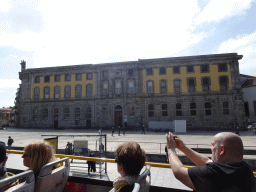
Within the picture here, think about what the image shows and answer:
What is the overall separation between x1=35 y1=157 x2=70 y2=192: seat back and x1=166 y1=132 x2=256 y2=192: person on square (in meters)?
1.89

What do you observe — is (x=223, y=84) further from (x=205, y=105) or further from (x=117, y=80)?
(x=117, y=80)

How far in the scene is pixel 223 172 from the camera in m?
1.55

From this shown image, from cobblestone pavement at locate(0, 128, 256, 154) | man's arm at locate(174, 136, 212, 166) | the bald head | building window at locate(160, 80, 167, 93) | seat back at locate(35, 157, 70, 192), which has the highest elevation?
building window at locate(160, 80, 167, 93)

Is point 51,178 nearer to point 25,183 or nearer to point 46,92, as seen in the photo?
point 25,183

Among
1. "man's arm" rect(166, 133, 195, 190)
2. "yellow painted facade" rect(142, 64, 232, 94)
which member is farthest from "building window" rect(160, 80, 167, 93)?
"man's arm" rect(166, 133, 195, 190)

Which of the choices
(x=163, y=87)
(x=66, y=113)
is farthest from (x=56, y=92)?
(x=163, y=87)

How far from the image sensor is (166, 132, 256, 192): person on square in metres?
1.52

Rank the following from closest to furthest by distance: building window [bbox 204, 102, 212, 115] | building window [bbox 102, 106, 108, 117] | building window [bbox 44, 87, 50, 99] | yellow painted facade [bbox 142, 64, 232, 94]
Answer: building window [bbox 204, 102, 212, 115]
yellow painted facade [bbox 142, 64, 232, 94]
building window [bbox 102, 106, 108, 117]
building window [bbox 44, 87, 50, 99]

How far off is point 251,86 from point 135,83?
26.1 m

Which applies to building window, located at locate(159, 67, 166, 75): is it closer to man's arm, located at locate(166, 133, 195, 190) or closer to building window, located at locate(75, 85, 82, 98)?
building window, located at locate(75, 85, 82, 98)

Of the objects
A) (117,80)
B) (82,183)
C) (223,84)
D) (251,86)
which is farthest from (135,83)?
(82,183)

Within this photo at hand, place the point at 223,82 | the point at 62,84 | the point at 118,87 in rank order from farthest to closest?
the point at 62,84, the point at 118,87, the point at 223,82

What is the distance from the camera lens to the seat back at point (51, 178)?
2387mm

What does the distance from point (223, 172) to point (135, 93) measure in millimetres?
31014
